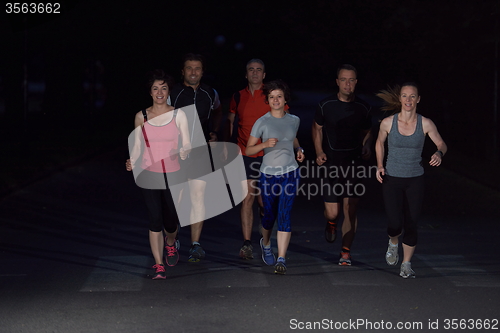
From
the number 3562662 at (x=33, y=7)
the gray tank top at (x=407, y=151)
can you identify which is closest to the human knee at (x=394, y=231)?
the gray tank top at (x=407, y=151)

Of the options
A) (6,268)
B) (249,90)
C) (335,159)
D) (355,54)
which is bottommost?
(6,268)

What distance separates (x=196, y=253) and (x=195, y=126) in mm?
1281

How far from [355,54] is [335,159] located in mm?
21623

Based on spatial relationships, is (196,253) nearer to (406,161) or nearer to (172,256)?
(172,256)

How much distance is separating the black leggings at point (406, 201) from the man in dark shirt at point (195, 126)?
75.9 inches

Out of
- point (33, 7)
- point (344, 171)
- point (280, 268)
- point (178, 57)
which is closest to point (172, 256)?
point (280, 268)

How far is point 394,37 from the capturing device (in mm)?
26234

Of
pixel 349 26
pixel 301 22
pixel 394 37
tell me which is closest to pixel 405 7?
pixel 394 37

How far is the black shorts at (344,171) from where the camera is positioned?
28.7 feet

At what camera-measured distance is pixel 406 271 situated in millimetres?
8086

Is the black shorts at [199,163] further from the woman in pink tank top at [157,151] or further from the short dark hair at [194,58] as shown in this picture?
the short dark hair at [194,58]

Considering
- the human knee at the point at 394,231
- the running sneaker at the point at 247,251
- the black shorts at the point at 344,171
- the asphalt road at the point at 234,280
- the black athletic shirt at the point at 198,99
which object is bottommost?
the asphalt road at the point at 234,280

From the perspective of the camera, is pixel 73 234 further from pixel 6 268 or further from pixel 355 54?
pixel 355 54

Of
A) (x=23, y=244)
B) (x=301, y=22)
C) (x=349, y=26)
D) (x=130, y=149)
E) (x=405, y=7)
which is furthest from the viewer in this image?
(x=301, y=22)
